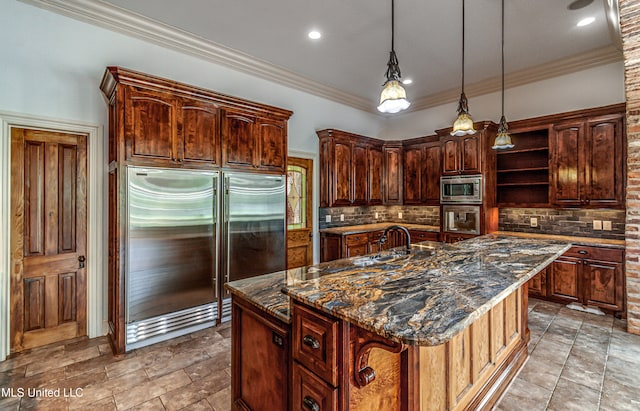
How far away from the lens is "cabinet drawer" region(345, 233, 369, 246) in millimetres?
5008

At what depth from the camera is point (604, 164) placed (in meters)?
3.83

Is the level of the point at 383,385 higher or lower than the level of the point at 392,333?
lower

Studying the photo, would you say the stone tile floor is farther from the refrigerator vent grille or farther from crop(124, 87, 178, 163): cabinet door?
crop(124, 87, 178, 163): cabinet door

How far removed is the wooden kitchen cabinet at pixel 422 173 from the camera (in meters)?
5.41

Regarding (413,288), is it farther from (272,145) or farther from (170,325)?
(272,145)

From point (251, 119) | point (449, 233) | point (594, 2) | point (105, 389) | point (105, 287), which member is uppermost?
point (594, 2)

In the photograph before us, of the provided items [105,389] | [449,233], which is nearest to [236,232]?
[105,389]

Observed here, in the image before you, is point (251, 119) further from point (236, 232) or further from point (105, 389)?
point (105, 389)

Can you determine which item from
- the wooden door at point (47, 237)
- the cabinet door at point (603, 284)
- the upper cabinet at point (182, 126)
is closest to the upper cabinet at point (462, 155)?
the cabinet door at point (603, 284)

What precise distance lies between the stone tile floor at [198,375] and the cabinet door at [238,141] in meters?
2.02

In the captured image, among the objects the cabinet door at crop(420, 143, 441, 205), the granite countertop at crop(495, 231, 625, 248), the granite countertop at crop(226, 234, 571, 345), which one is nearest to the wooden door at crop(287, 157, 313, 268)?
the cabinet door at crop(420, 143, 441, 205)

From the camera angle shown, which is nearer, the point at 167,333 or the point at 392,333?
the point at 392,333

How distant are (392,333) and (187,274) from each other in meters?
2.80

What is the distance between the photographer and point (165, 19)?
128 inches
